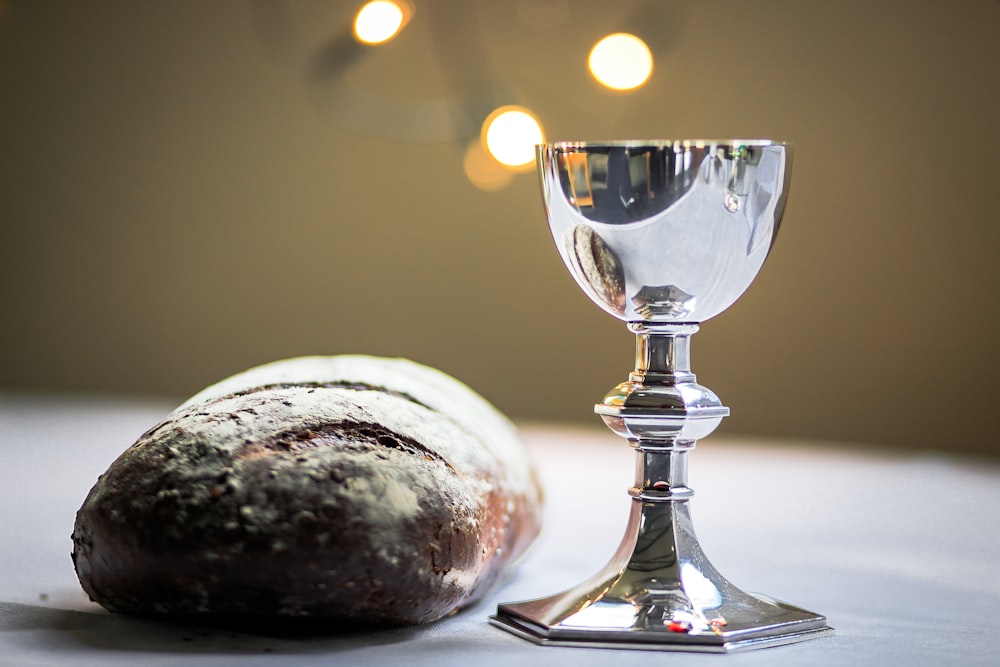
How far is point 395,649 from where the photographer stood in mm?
1114

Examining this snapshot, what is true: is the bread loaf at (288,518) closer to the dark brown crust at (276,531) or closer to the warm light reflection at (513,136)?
the dark brown crust at (276,531)

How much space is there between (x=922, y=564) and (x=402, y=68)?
3.05 metres

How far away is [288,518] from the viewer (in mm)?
1098

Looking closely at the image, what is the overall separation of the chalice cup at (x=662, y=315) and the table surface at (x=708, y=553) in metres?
0.04

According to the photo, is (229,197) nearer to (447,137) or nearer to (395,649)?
A: (447,137)

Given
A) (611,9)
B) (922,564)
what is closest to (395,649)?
(922,564)

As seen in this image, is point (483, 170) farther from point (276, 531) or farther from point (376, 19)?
point (276, 531)

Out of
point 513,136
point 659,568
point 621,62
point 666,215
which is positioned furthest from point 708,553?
point 621,62

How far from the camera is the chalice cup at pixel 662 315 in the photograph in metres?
1.12

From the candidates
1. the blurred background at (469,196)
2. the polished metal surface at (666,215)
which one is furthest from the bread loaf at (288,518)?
the blurred background at (469,196)

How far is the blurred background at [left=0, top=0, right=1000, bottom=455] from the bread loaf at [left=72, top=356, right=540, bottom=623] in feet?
8.81

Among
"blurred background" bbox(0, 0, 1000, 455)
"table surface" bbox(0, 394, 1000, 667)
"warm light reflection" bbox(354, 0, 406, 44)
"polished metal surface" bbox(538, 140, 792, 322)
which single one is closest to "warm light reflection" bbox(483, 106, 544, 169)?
"warm light reflection" bbox(354, 0, 406, 44)

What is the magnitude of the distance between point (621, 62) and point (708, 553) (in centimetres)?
271

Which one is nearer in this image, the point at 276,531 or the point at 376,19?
the point at 276,531
